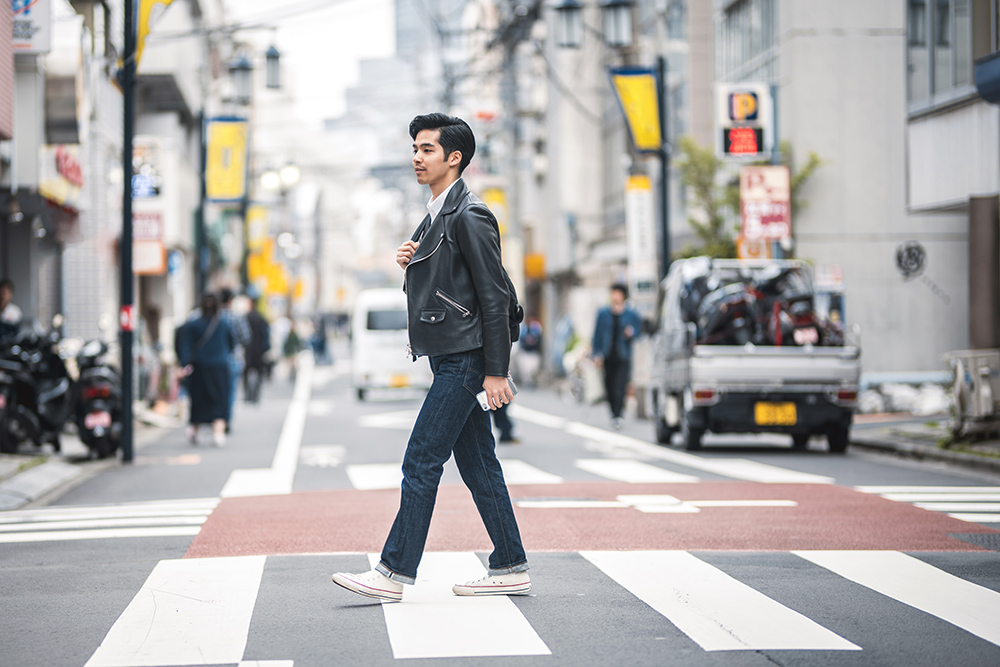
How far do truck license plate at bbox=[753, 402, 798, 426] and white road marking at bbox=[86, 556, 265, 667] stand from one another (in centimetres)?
857

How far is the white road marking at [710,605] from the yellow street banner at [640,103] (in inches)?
610

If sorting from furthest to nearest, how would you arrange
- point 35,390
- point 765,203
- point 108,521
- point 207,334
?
point 765,203
point 207,334
point 35,390
point 108,521

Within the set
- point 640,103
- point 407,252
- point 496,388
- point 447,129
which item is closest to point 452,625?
point 496,388

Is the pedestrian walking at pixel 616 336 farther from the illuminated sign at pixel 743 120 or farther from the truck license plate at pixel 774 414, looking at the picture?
the illuminated sign at pixel 743 120

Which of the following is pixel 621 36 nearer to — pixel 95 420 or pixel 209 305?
pixel 209 305

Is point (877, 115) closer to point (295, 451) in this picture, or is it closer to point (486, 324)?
point (295, 451)

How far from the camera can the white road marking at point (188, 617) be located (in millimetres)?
4621

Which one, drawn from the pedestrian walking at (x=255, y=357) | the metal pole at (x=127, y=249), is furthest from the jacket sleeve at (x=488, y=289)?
the pedestrian walking at (x=255, y=357)

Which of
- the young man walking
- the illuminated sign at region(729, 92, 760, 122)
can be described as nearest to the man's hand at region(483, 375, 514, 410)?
the young man walking

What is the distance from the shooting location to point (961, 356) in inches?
521

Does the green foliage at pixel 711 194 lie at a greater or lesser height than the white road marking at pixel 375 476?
greater

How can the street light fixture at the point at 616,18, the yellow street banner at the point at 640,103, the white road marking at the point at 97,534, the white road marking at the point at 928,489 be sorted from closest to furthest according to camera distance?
1. the white road marking at the point at 97,534
2. the white road marking at the point at 928,489
3. the street light fixture at the point at 616,18
4. the yellow street banner at the point at 640,103

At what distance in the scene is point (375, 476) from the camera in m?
12.2

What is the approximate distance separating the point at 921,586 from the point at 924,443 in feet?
28.8
